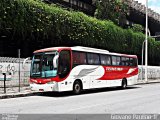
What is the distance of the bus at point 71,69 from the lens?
64.1 feet

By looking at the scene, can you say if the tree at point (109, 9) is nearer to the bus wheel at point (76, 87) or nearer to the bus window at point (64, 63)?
the bus wheel at point (76, 87)

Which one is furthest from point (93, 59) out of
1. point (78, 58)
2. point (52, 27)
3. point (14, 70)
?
point (52, 27)

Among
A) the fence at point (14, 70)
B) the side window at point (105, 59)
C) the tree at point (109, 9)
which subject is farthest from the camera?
the tree at point (109, 9)

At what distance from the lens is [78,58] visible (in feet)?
69.9

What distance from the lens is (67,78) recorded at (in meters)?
20.1

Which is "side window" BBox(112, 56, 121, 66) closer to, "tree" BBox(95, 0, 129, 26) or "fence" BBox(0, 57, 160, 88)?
"fence" BBox(0, 57, 160, 88)

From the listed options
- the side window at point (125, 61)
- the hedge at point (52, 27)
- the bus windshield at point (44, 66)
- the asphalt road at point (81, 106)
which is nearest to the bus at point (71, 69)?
the bus windshield at point (44, 66)

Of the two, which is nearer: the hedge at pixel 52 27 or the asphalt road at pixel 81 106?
the asphalt road at pixel 81 106

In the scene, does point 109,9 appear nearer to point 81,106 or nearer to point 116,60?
point 116,60

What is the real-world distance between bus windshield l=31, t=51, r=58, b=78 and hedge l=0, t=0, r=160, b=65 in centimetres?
565

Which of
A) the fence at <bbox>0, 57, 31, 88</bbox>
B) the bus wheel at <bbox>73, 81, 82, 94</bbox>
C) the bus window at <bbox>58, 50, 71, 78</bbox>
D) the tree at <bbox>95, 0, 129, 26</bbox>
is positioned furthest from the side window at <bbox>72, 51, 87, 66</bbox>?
the tree at <bbox>95, 0, 129, 26</bbox>

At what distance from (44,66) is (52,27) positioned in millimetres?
10008

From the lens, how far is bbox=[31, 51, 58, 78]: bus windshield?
19.6m

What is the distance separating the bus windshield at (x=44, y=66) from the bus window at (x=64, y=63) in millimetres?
389
